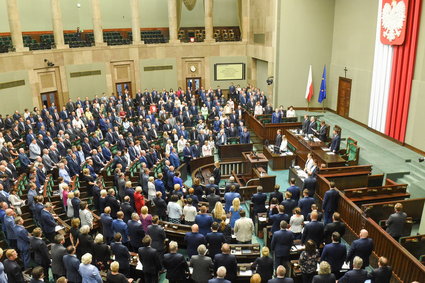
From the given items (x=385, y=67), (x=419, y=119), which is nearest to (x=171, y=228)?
(x=419, y=119)

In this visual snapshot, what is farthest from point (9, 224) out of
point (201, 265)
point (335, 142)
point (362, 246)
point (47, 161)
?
point (335, 142)

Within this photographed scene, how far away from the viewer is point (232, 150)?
47.3 feet

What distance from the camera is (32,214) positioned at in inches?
356

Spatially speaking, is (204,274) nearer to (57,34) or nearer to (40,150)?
(40,150)

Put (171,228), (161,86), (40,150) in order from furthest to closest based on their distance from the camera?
(161,86)
(40,150)
(171,228)

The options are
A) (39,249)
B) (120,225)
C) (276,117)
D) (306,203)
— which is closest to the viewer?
(39,249)

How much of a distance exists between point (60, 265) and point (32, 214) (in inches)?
128

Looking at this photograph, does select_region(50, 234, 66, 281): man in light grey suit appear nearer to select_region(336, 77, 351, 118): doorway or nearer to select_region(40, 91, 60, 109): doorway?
select_region(336, 77, 351, 118): doorway

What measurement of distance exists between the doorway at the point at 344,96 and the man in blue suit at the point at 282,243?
12548 mm

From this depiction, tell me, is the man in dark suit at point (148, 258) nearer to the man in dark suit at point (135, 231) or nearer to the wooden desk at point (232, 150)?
the man in dark suit at point (135, 231)

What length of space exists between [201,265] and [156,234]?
4.36 ft

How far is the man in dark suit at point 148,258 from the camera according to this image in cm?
627

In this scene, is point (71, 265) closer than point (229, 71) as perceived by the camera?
Yes

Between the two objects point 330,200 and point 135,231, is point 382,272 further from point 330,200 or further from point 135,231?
point 135,231
